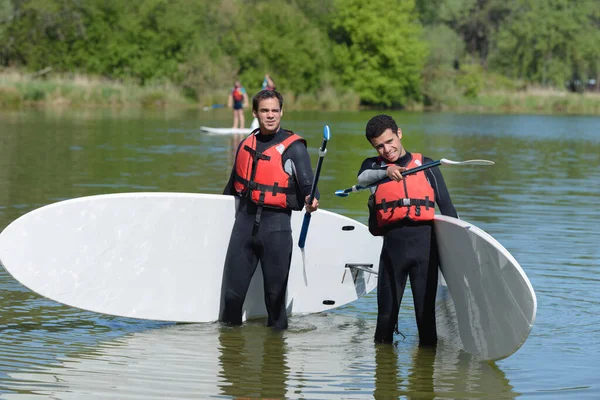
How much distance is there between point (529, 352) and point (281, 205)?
5.74 ft

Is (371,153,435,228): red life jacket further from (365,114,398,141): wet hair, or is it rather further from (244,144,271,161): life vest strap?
(244,144,271,161): life vest strap

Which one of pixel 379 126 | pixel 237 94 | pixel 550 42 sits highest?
pixel 550 42

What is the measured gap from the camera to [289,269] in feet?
22.0

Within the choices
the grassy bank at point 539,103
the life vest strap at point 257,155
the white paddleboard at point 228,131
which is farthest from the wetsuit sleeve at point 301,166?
the grassy bank at point 539,103

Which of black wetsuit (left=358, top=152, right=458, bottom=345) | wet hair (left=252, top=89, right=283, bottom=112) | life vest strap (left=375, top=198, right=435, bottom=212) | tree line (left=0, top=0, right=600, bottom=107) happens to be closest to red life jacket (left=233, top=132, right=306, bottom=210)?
wet hair (left=252, top=89, right=283, bottom=112)

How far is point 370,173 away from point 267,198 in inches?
30.7

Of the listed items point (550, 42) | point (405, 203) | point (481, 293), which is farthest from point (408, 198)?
point (550, 42)

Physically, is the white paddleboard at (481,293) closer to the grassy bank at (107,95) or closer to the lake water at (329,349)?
the lake water at (329,349)

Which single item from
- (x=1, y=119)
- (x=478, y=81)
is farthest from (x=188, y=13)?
(x=1, y=119)

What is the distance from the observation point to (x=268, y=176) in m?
6.26

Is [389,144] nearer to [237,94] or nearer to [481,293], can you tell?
[481,293]

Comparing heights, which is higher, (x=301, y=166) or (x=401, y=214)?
(x=301, y=166)

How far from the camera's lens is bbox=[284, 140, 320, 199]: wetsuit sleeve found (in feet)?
20.3

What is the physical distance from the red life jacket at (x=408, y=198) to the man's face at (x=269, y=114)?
2.65ft
